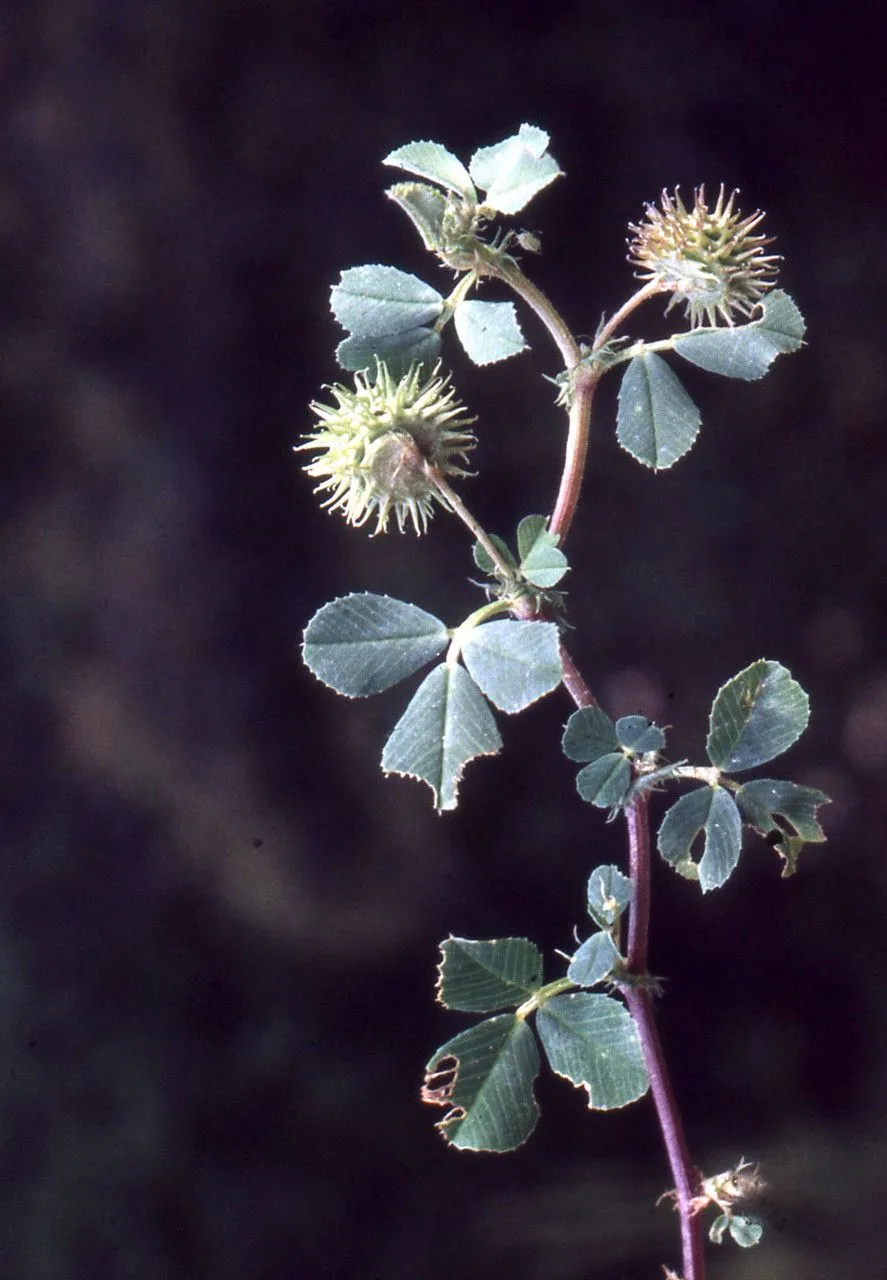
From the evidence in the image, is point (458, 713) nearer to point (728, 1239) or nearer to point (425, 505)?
point (425, 505)

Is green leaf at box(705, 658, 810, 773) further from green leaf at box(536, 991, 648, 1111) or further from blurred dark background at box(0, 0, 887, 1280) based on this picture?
blurred dark background at box(0, 0, 887, 1280)

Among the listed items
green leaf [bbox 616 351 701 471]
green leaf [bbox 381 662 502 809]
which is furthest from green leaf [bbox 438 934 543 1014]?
green leaf [bbox 616 351 701 471]

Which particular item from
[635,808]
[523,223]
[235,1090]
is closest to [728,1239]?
[235,1090]

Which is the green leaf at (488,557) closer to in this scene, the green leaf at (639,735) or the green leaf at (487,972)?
the green leaf at (639,735)

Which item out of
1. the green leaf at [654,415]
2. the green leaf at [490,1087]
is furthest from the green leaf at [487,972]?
the green leaf at [654,415]

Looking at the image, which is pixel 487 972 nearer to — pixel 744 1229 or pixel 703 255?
pixel 744 1229

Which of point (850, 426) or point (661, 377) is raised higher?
point (850, 426)

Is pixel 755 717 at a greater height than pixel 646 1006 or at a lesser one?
greater

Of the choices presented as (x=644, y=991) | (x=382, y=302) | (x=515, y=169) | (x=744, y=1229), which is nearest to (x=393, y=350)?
(x=382, y=302)
